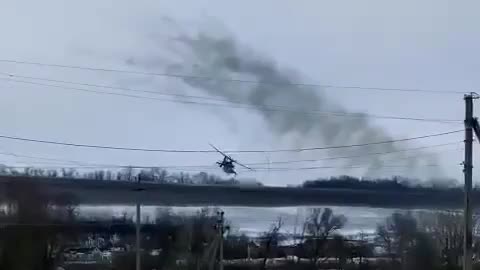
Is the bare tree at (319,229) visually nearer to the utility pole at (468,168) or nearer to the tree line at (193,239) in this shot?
the tree line at (193,239)

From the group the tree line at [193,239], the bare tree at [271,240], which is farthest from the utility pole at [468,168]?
the bare tree at [271,240]

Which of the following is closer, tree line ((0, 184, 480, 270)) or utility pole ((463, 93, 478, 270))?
utility pole ((463, 93, 478, 270))

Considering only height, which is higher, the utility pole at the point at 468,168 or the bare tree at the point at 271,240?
the utility pole at the point at 468,168

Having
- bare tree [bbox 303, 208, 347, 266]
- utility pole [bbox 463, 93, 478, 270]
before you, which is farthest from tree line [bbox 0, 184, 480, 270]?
utility pole [bbox 463, 93, 478, 270]

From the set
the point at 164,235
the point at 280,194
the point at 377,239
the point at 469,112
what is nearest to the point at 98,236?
the point at 164,235

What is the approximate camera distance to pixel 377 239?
48.1 m

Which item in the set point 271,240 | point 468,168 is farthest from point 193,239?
point 468,168

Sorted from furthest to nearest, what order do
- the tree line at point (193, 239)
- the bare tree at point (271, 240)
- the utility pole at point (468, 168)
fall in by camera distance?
the bare tree at point (271, 240), the tree line at point (193, 239), the utility pole at point (468, 168)

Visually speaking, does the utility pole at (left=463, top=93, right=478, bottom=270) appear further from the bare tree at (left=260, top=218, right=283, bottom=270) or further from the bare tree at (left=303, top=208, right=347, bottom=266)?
the bare tree at (left=260, top=218, right=283, bottom=270)

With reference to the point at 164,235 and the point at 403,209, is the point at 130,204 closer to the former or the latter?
the point at 164,235

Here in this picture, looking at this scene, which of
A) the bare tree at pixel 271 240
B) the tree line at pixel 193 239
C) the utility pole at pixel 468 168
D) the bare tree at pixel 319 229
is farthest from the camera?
the bare tree at pixel 271 240

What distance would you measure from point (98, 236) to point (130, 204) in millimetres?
5831

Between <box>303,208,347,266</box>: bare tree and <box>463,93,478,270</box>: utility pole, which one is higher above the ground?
<box>463,93,478,270</box>: utility pole

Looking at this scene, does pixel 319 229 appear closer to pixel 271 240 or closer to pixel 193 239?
pixel 271 240
